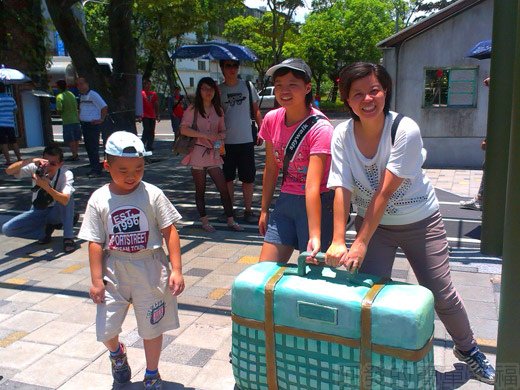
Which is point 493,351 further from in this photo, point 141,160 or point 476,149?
point 476,149

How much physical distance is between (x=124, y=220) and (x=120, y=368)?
83 cm

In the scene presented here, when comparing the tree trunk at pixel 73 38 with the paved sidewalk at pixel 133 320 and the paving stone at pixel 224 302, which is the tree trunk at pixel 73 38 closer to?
the paved sidewalk at pixel 133 320

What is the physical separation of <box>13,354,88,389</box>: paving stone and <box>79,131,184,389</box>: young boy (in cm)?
50

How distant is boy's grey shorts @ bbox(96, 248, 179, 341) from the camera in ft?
9.24

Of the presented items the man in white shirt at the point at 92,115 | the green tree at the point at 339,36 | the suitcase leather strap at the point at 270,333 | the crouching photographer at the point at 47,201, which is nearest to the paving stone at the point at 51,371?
the suitcase leather strap at the point at 270,333

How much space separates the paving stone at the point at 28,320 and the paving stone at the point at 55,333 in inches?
2.8

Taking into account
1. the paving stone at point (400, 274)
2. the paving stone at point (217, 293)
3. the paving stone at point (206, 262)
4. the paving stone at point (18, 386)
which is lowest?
the paving stone at point (18, 386)

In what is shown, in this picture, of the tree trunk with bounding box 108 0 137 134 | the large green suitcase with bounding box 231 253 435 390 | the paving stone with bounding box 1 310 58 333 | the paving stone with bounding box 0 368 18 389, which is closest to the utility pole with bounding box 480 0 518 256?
the large green suitcase with bounding box 231 253 435 390

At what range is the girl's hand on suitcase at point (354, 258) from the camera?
2385 mm

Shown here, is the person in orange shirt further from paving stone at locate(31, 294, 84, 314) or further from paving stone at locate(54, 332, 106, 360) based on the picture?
paving stone at locate(54, 332, 106, 360)

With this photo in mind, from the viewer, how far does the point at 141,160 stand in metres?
2.78

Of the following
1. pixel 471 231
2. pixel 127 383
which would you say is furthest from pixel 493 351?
pixel 471 231

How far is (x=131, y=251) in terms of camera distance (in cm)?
282

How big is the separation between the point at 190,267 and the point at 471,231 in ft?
10.5
